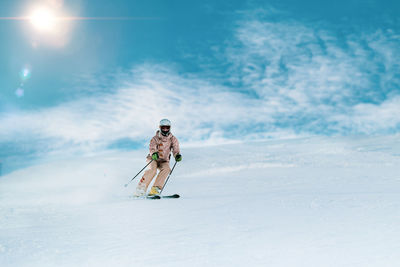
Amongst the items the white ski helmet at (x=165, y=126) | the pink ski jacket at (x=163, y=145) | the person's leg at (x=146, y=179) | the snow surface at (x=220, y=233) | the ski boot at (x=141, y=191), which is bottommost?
the snow surface at (x=220, y=233)

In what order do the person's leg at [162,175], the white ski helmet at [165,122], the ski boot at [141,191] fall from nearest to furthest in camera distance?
the ski boot at [141,191] → the person's leg at [162,175] → the white ski helmet at [165,122]

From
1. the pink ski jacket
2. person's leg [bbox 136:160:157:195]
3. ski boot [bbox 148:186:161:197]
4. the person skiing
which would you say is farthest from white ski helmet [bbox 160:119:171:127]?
ski boot [bbox 148:186:161:197]

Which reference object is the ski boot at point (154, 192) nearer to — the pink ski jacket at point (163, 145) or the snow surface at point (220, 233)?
the pink ski jacket at point (163, 145)

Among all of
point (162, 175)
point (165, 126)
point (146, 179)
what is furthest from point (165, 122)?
point (146, 179)

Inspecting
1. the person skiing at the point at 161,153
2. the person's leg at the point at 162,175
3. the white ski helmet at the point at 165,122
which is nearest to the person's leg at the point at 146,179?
the person skiing at the point at 161,153

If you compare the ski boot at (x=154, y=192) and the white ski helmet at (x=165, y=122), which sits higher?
the white ski helmet at (x=165, y=122)

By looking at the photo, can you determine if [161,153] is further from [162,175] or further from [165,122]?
[165,122]

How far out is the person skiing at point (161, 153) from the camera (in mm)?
7762

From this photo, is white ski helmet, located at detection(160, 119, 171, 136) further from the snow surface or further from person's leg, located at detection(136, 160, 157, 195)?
the snow surface

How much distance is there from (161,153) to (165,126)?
2.12 ft

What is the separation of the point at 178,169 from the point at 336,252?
35.1 ft

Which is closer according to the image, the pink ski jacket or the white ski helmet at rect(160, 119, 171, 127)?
the white ski helmet at rect(160, 119, 171, 127)

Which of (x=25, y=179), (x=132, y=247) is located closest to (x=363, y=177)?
(x=132, y=247)

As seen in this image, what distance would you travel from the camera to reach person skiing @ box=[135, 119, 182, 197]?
25.5 ft
